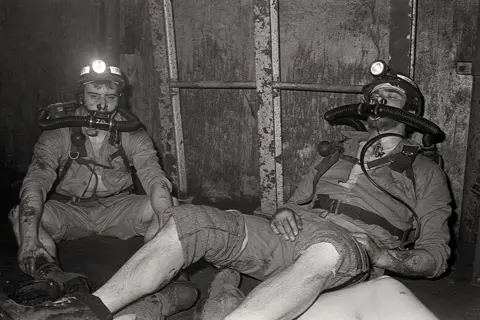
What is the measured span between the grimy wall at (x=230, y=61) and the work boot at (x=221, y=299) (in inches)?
67.6

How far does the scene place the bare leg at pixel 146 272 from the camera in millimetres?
2338

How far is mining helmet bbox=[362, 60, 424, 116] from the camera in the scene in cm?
324

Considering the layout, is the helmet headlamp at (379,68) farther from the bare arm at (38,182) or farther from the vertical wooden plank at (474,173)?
the bare arm at (38,182)

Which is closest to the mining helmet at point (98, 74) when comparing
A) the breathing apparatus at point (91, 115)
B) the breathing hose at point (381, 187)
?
the breathing apparatus at point (91, 115)

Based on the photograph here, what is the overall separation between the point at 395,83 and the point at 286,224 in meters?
1.32

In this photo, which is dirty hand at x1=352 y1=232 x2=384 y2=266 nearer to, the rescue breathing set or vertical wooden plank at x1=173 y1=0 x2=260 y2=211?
the rescue breathing set

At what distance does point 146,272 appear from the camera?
2408 millimetres

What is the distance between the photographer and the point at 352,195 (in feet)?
10.0

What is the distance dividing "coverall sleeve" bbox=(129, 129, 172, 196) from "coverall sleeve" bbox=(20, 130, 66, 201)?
1.96ft

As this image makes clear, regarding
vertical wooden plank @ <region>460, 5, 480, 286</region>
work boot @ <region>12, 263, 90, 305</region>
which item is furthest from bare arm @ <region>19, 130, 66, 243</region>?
vertical wooden plank @ <region>460, 5, 480, 286</region>

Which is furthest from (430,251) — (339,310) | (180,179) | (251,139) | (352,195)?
(180,179)

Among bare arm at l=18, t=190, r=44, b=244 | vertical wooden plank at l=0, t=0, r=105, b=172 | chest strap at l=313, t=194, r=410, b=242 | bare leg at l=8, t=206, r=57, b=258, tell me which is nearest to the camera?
chest strap at l=313, t=194, r=410, b=242

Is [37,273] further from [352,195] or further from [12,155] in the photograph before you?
[12,155]

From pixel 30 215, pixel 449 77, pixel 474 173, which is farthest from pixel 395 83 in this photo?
pixel 30 215
